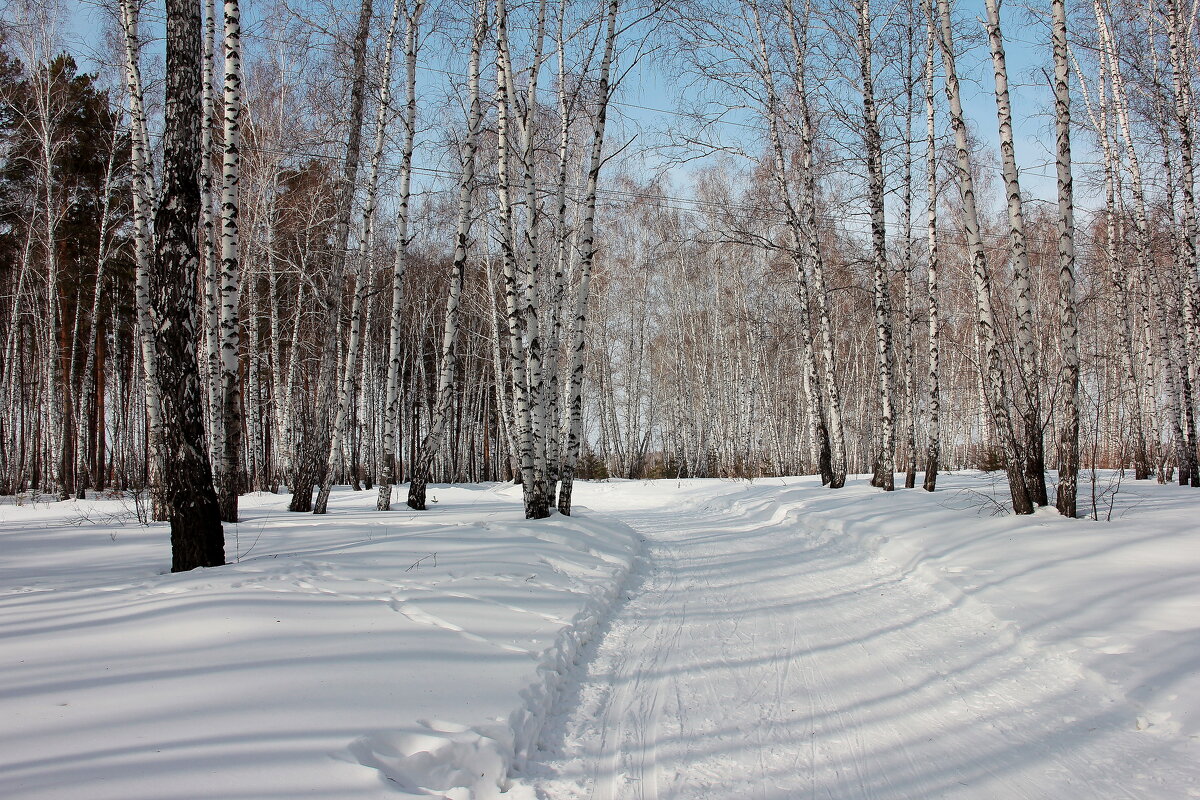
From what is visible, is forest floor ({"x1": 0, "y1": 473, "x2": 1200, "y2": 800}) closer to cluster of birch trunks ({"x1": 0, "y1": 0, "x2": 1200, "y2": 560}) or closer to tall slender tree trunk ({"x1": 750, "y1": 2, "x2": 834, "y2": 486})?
cluster of birch trunks ({"x1": 0, "y1": 0, "x2": 1200, "y2": 560})

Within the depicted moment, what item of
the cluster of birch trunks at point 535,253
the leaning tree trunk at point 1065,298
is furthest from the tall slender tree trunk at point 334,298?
the leaning tree trunk at point 1065,298

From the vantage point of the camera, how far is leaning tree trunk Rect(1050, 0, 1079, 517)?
23.8 feet

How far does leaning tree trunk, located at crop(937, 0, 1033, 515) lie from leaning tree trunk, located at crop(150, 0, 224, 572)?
874 centimetres

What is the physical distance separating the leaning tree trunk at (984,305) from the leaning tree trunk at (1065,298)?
0.47 metres

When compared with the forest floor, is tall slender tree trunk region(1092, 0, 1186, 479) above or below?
above

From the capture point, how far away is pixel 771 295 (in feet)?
95.8

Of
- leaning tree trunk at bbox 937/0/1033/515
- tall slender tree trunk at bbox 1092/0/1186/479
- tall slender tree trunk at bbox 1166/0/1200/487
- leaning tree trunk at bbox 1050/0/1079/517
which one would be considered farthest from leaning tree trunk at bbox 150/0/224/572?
tall slender tree trunk at bbox 1092/0/1186/479

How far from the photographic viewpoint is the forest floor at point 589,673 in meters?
2.47

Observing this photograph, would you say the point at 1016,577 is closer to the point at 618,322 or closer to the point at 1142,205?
the point at 1142,205

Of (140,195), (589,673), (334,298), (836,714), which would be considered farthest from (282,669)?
(334,298)

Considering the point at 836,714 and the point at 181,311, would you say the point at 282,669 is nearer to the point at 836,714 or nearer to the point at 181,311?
the point at 836,714

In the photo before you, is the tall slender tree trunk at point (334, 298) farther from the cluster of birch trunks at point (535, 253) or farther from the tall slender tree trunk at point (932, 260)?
the tall slender tree trunk at point (932, 260)

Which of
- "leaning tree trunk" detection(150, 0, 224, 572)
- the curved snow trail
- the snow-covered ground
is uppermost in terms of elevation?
"leaning tree trunk" detection(150, 0, 224, 572)

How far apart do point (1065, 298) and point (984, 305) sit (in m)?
0.86
